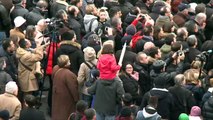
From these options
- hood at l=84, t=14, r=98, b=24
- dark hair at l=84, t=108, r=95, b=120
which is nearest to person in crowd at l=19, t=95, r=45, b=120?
dark hair at l=84, t=108, r=95, b=120

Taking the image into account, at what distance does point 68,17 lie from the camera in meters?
18.9

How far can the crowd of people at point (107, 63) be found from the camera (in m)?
14.7

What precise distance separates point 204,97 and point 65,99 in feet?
10.0

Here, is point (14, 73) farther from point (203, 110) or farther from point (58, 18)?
point (203, 110)

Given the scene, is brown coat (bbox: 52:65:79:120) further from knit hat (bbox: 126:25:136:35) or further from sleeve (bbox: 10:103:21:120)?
knit hat (bbox: 126:25:136:35)

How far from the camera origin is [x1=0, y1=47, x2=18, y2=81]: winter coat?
629 inches

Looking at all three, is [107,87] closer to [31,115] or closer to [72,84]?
[72,84]

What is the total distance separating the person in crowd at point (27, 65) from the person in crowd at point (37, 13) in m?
2.58

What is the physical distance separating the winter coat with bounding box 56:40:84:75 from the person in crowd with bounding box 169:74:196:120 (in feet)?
8.51

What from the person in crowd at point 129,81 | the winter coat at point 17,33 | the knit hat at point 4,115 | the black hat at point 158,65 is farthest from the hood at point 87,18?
the knit hat at point 4,115

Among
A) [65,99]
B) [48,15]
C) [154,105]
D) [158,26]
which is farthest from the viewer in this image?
[48,15]

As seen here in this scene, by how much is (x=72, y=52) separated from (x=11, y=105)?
8.69 feet

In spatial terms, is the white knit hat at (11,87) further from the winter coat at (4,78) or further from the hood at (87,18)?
the hood at (87,18)

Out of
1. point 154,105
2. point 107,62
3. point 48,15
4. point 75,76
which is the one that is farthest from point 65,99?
point 48,15
